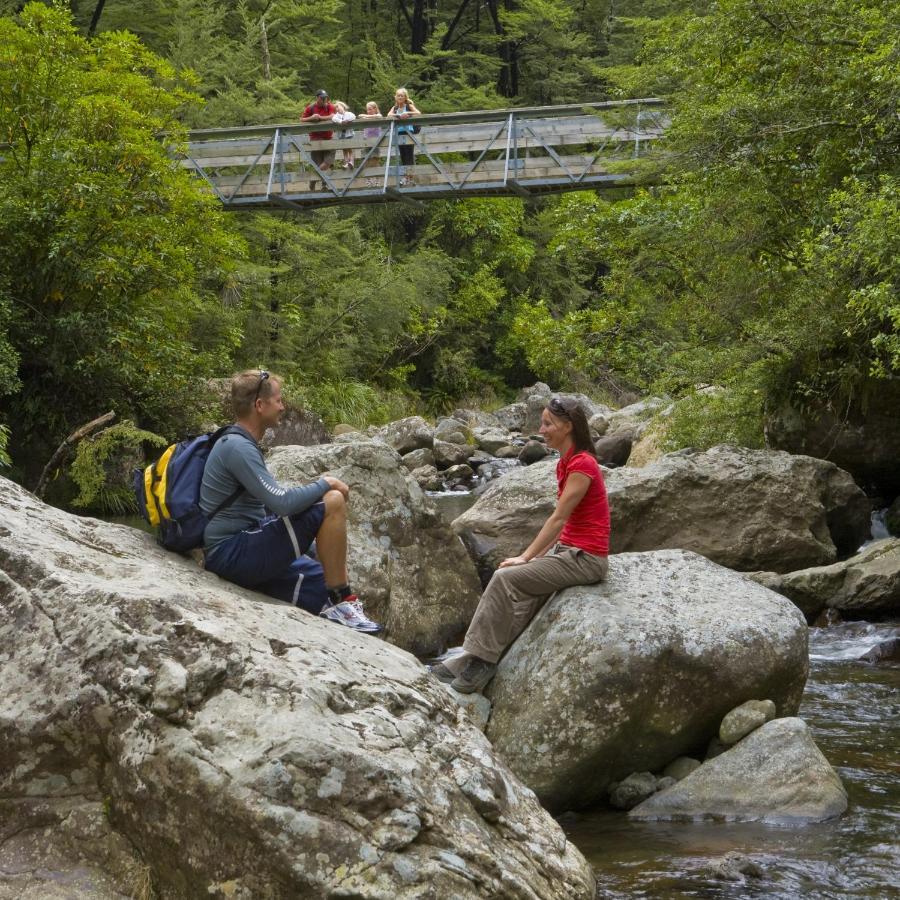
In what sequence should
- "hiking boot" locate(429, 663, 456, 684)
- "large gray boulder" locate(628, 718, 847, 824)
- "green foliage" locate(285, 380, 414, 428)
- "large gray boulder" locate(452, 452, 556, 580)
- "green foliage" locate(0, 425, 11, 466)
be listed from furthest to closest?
"green foliage" locate(285, 380, 414, 428), "green foliage" locate(0, 425, 11, 466), "large gray boulder" locate(452, 452, 556, 580), "hiking boot" locate(429, 663, 456, 684), "large gray boulder" locate(628, 718, 847, 824)

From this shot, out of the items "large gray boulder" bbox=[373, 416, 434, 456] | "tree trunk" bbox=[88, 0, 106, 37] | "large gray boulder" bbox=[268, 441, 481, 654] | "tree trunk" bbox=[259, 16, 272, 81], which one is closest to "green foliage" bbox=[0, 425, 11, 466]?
"large gray boulder" bbox=[268, 441, 481, 654]

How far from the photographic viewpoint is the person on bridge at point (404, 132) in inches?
842

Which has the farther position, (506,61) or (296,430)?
(506,61)

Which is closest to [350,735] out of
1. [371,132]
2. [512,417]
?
[371,132]

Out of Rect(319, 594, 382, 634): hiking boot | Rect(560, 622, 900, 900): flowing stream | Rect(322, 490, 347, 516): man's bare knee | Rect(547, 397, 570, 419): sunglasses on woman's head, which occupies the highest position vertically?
Rect(547, 397, 570, 419): sunglasses on woman's head

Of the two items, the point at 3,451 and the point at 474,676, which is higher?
the point at 3,451

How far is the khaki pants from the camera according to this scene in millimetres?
6273

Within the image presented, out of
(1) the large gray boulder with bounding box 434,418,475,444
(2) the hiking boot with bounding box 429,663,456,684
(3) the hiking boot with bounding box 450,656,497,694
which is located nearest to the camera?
(3) the hiking boot with bounding box 450,656,497,694

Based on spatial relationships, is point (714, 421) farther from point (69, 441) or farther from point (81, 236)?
point (81, 236)

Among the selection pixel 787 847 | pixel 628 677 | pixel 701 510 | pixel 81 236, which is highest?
pixel 81 236

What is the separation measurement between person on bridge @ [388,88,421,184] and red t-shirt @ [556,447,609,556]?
1586cm

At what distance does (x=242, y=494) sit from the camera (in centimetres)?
523

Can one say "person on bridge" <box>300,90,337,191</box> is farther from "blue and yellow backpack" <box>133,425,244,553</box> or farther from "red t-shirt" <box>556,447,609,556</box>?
"blue and yellow backpack" <box>133,425,244,553</box>

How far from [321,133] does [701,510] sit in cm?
1360
